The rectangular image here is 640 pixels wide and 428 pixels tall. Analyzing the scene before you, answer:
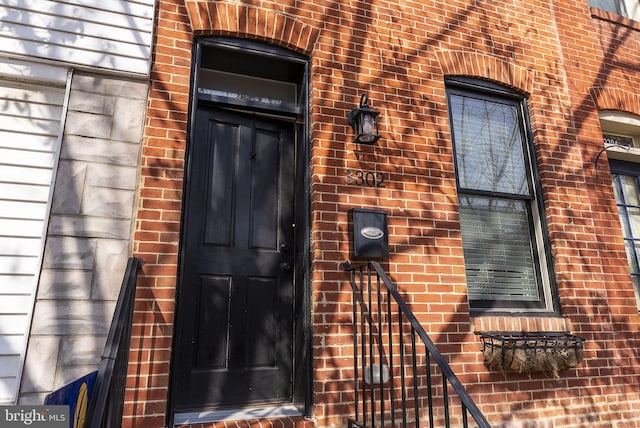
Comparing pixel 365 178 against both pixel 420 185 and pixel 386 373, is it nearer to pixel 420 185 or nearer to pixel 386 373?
pixel 420 185

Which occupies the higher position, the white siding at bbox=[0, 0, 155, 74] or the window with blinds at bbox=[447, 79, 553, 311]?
the white siding at bbox=[0, 0, 155, 74]

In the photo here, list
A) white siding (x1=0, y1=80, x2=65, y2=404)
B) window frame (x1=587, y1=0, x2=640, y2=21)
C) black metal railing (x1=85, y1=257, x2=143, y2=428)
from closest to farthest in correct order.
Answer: black metal railing (x1=85, y1=257, x2=143, y2=428) < white siding (x1=0, y1=80, x2=65, y2=404) < window frame (x1=587, y1=0, x2=640, y2=21)

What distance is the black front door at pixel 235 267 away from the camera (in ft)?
9.04

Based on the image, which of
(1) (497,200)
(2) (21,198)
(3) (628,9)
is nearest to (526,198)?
(1) (497,200)

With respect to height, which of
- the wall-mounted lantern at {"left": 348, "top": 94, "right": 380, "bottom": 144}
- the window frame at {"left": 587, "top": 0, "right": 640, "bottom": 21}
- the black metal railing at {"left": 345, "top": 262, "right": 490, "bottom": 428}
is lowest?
the black metal railing at {"left": 345, "top": 262, "right": 490, "bottom": 428}

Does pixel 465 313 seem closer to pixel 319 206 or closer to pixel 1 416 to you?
pixel 319 206

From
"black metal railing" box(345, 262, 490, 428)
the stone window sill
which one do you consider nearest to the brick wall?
the stone window sill

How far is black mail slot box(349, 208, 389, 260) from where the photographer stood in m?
2.93

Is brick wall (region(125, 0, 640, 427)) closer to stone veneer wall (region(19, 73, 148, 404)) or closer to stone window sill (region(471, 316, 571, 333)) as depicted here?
stone window sill (region(471, 316, 571, 333))

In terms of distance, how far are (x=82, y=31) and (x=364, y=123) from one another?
1989 mm

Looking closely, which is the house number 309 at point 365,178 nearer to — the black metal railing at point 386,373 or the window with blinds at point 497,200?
the black metal railing at point 386,373

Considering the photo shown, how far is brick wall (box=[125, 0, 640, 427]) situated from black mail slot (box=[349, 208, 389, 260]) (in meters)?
0.08

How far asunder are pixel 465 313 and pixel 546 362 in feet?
2.14

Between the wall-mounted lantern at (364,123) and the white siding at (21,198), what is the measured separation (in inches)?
77.5
